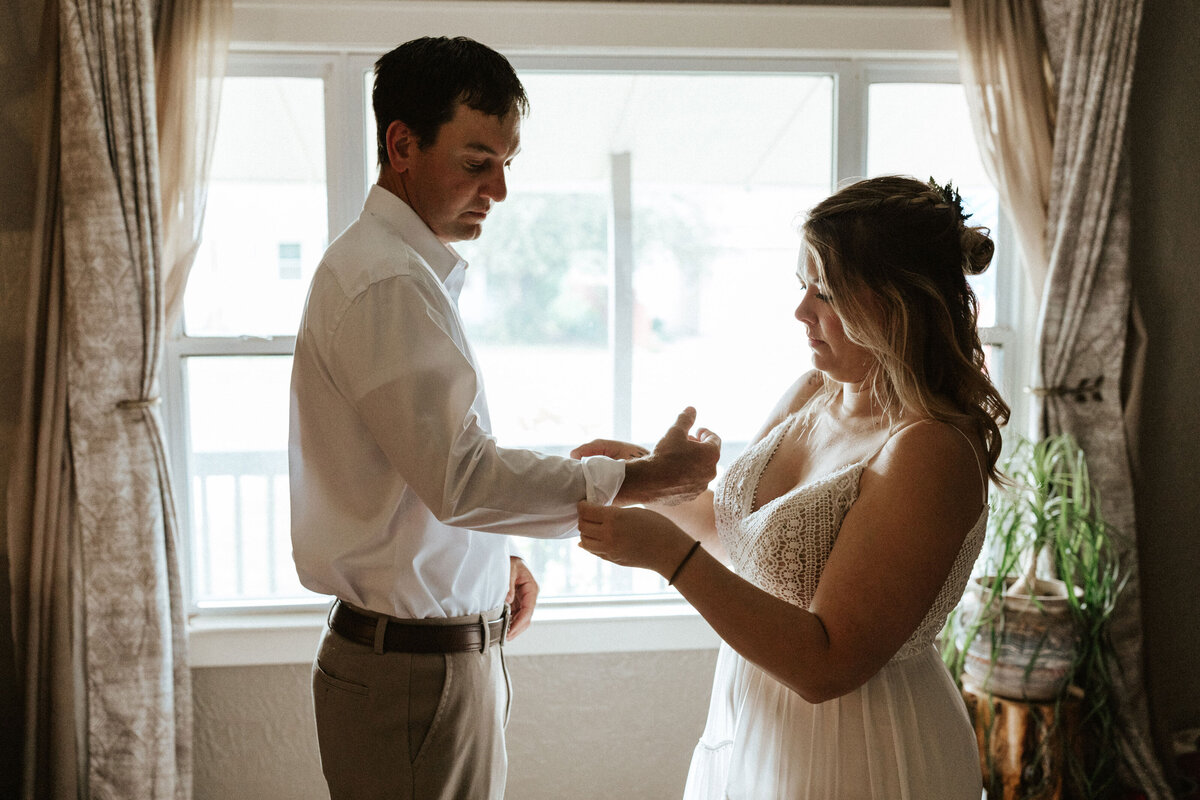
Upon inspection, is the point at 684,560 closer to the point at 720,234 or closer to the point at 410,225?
the point at 410,225

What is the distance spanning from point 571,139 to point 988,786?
7.44 ft

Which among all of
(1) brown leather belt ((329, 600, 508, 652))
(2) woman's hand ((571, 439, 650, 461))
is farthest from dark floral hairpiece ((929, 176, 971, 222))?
(1) brown leather belt ((329, 600, 508, 652))

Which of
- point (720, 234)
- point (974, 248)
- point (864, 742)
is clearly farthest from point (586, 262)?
point (864, 742)

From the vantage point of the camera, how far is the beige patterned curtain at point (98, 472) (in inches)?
96.0

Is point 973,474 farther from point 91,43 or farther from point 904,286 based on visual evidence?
point 91,43

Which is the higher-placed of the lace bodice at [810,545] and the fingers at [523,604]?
the lace bodice at [810,545]

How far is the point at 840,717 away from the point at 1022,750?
55.6 inches

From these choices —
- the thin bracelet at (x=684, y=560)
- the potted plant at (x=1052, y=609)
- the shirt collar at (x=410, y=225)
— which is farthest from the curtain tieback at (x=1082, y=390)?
the shirt collar at (x=410, y=225)

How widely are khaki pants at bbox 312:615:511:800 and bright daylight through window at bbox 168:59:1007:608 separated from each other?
1.38 m

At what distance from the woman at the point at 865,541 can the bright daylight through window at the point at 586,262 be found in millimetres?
1444

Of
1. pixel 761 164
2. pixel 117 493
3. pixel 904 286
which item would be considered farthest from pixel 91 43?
pixel 904 286

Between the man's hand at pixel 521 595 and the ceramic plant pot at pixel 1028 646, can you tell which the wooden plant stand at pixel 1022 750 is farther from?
the man's hand at pixel 521 595

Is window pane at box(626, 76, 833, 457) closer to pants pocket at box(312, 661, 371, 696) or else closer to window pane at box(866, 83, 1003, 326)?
window pane at box(866, 83, 1003, 326)

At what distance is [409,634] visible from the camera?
4.96 ft
